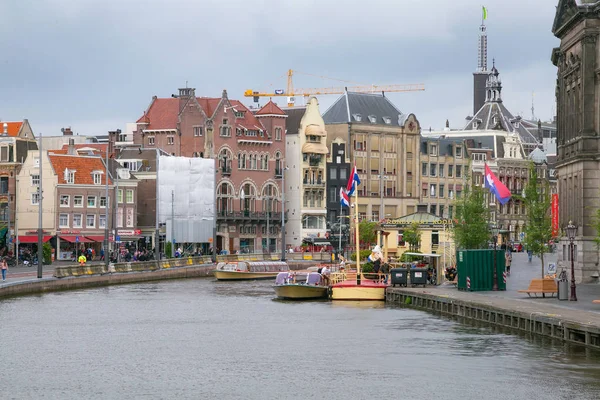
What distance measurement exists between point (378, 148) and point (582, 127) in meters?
96.0

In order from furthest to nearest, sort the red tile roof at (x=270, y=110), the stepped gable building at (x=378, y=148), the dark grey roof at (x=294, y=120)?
the stepped gable building at (x=378, y=148) → the dark grey roof at (x=294, y=120) → the red tile roof at (x=270, y=110)

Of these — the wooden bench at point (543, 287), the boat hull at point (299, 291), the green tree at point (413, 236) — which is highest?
the green tree at point (413, 236)

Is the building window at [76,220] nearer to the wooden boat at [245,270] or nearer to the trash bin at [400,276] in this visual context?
the wooden boat at [245,270]

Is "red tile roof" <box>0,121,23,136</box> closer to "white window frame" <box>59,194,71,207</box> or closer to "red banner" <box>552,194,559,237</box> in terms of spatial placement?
"white window frame" <box>59,194,71,207</box>

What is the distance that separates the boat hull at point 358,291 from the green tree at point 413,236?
67.5 feet

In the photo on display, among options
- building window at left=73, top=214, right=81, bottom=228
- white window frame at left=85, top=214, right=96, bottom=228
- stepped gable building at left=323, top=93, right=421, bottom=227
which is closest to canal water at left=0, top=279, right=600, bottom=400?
building window at left=73, top=214, right=81, bottom=228

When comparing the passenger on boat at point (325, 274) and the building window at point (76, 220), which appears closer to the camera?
the passenger on boat at point (325, 274)

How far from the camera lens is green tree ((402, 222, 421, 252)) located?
106750mm

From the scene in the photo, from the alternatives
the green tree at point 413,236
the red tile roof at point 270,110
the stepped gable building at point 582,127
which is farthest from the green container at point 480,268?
the red tile roof at point 270,110

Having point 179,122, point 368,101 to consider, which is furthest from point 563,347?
point 368,101

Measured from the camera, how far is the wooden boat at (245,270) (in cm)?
11838

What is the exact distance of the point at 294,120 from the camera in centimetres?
17600

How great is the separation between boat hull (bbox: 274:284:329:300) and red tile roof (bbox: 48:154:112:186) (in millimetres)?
56379

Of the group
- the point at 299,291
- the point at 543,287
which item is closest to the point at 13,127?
the point at 299,291
